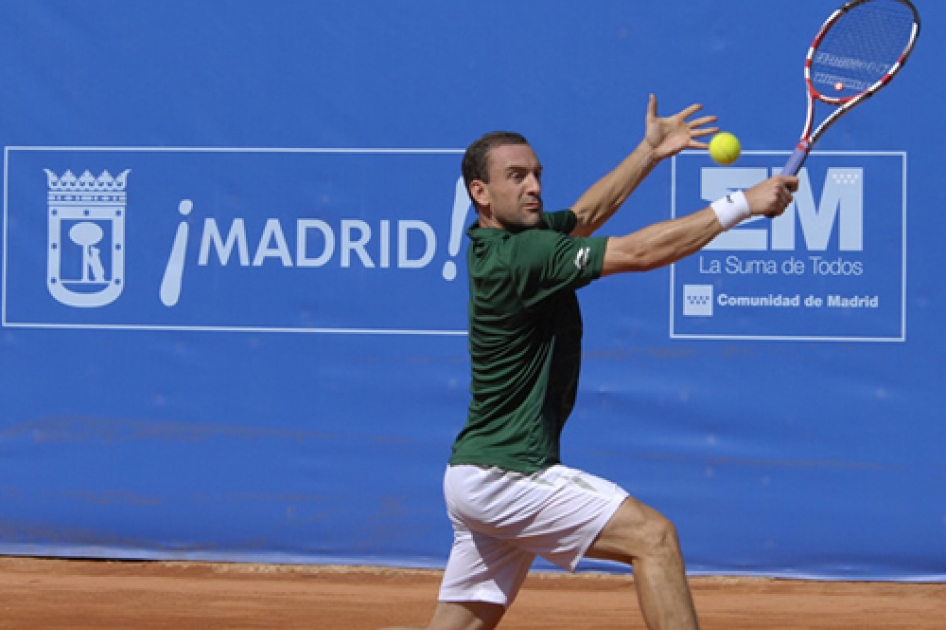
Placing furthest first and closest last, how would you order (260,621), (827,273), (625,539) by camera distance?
(827,273) → (260,621) → (625,539)

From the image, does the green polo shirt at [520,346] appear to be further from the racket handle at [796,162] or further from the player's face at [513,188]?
the racket handle at [796,162]

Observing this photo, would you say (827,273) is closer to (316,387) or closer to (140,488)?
(316,387)

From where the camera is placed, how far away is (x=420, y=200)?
222 inches

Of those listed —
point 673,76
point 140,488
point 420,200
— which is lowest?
point 140,488

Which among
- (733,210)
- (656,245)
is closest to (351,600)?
(656,245)

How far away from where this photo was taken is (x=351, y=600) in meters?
5.36

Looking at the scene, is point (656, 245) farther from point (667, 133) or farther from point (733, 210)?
point (667, 133)

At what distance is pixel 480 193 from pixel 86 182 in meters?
2.92

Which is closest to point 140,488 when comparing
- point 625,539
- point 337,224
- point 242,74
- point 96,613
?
point 96,613

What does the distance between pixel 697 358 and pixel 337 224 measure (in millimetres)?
1558

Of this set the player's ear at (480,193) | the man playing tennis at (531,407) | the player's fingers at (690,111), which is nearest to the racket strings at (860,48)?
the player's fingers at (690,111)

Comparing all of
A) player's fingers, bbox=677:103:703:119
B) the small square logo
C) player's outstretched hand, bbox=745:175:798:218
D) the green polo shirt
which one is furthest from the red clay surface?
player's outstretched hand, bbox=745:175:798:218

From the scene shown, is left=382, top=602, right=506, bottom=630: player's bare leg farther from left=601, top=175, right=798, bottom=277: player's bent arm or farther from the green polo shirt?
left=601, top=175, right=798, bottom=277: player's bent arm

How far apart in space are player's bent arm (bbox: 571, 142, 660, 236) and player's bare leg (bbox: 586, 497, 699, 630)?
959mm
